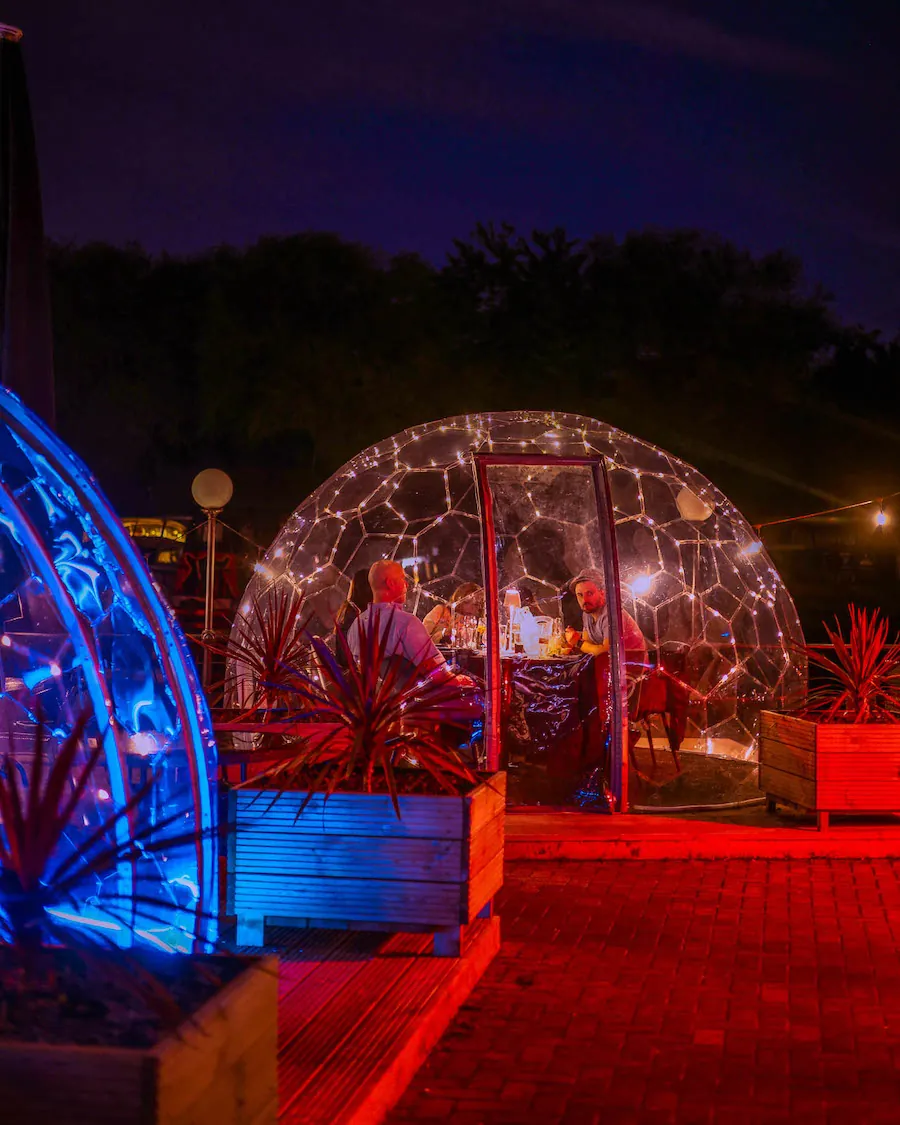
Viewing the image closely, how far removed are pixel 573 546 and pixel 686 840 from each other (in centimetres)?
300

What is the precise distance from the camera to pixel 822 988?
5559mm

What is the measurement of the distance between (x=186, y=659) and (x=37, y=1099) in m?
1.97

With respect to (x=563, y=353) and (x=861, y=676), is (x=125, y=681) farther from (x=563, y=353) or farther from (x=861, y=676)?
(x=563, y=353)

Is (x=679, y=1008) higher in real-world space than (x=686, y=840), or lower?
lower

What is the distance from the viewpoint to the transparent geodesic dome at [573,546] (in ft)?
32.5

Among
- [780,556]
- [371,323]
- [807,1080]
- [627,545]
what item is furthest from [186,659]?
[780,556]

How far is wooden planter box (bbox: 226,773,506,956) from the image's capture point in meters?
5.22

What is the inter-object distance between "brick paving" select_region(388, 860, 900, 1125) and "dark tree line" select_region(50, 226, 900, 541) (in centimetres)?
1853

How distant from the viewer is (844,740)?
8367 mm

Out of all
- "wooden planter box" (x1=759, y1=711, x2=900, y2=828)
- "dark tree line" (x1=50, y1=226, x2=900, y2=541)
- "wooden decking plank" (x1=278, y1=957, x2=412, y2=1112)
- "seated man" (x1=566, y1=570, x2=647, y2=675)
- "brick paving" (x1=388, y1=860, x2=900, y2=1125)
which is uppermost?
"dark tree line" (x1=50, y1=226, x2=900, y2=541)

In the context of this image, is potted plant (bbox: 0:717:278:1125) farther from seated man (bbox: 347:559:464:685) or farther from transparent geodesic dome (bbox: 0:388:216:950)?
seated man (bbox: 347:559:464:685)

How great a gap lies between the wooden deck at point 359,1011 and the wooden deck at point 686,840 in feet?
7.17

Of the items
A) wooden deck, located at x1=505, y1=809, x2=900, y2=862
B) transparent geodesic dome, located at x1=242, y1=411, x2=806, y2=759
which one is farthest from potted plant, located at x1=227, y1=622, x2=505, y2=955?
transparent geodesic dome, located at x1=242, y1=411, x2=806, y2=759

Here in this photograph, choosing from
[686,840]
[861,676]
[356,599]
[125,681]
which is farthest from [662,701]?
[125,681]
